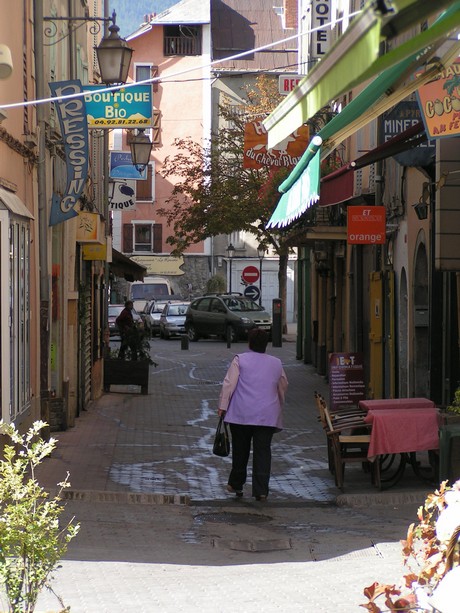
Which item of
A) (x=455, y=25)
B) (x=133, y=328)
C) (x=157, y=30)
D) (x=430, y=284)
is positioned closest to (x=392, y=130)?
(x=430, y=284)

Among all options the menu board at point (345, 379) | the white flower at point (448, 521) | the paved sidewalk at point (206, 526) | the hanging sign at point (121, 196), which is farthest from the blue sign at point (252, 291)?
the white flower at point (448, 521)

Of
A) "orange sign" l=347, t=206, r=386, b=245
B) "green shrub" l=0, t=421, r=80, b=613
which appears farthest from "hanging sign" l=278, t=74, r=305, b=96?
"green shrub" l=0, t=421, r=80, b=613

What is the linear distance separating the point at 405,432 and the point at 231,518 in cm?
188

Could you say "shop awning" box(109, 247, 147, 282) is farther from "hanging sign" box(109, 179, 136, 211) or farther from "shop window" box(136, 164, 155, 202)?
"shop window" box(136, 164, 155, 202)

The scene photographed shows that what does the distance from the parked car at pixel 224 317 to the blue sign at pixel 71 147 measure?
27.6m

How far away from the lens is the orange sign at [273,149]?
21344 millimetres

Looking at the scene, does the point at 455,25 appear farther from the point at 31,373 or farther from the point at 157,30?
the point at 157,30

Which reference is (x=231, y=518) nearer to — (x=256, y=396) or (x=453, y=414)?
(x=256, y=396)

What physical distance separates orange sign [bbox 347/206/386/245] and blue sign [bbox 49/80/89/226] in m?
5.53

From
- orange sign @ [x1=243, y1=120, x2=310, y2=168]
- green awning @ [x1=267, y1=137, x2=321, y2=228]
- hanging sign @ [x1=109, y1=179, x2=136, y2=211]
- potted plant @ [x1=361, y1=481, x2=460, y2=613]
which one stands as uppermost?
orange sign @ [x1=243, y1=120, x2=310, y2=168]

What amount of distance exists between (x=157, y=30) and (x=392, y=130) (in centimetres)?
4734

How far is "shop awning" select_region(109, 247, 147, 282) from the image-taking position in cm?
2778

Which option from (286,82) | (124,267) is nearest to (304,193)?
(286,82)

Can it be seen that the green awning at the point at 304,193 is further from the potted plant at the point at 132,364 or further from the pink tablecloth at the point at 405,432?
the potted plant at the point at 132,364
